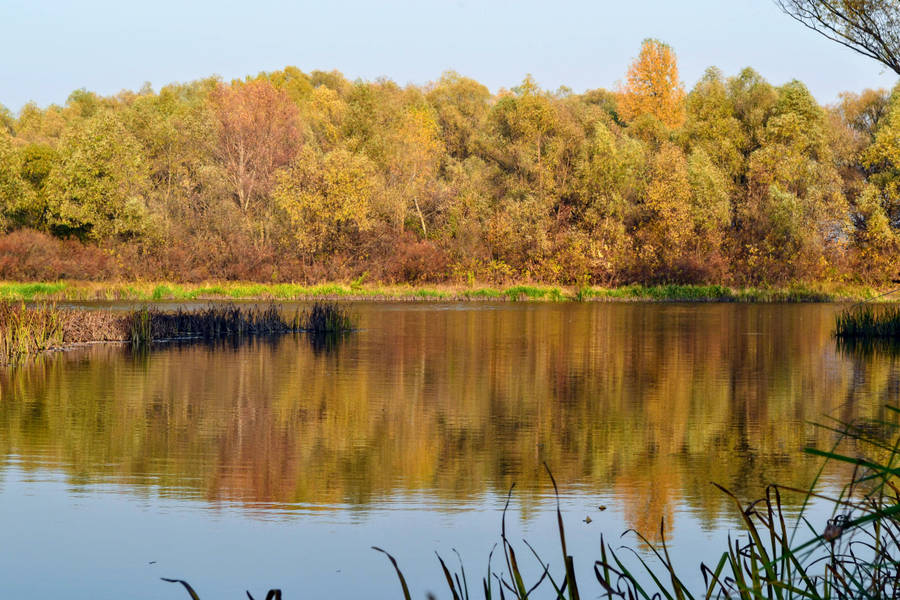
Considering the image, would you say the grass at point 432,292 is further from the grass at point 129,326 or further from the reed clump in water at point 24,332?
the reed clump in water at point 24,332

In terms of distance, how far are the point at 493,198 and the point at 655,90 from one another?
26715 mm

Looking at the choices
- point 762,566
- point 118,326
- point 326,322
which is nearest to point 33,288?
point 326,322

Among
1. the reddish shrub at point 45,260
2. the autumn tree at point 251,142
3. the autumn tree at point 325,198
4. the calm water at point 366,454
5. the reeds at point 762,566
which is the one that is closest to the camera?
the reeds at point 762,566

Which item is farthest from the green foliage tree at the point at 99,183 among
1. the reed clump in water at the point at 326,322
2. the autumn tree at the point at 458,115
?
the reed clump in water at the point at 326,322

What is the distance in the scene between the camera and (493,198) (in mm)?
60438

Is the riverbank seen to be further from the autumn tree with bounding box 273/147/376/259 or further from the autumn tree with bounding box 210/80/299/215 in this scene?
the autumn tree with bounding box 210/80/299/215

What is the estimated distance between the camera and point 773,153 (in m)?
57.7

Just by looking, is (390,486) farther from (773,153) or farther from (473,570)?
(773,153)

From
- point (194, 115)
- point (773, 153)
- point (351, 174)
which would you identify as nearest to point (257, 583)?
point (351, 174)

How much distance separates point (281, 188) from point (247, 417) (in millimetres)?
42341

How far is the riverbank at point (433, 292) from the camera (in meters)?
50.1

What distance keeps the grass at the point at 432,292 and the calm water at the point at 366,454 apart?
25.1 meters

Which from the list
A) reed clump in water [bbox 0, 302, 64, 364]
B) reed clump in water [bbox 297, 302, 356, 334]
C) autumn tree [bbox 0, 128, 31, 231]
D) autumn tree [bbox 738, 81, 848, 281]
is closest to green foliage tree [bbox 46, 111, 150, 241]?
autumn tree [bbox 0, 128, 31, 231]

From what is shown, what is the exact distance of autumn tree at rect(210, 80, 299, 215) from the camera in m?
58.5
